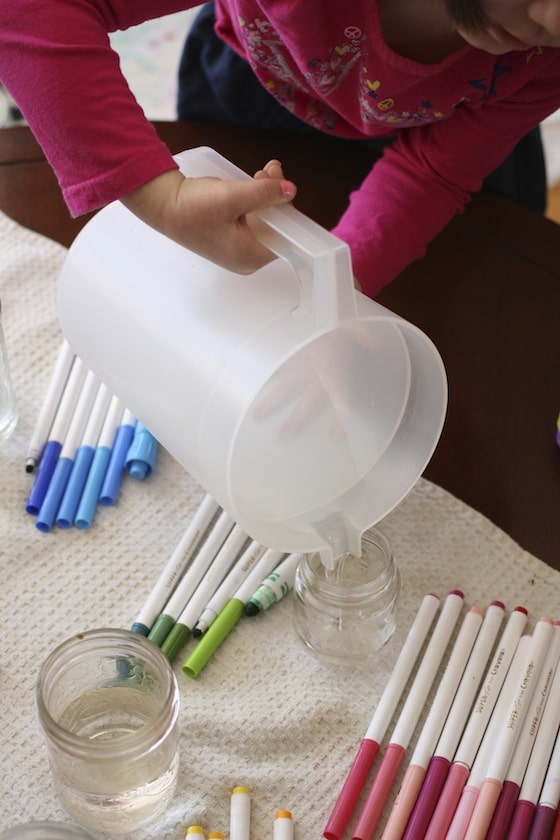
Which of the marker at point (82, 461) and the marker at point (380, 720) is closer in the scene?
the marker at point (380, 720)

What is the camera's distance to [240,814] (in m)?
0.50

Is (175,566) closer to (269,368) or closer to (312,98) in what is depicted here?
(269,368)

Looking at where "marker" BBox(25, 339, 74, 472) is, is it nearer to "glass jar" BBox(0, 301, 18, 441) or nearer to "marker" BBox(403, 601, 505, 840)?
"glass jar" BBox(0, 301, 18, 441)

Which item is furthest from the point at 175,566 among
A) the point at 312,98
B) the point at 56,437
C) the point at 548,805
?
the point at 312,98

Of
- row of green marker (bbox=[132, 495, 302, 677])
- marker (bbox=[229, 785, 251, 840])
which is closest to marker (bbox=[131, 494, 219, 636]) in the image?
row of green marker (bbox=[132, 495, 302, 677])

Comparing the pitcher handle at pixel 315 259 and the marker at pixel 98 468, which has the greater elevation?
the pitcher handle at pixel 315 259

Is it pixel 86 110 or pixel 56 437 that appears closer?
pixel 86 110

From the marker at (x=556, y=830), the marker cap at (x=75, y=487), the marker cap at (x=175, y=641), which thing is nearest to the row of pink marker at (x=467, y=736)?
the marker at (x=556, y=830)

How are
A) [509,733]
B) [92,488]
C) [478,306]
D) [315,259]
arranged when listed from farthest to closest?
[478,306]
[92,488]
[509,733]
[315,259]

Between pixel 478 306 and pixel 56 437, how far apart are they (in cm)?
30

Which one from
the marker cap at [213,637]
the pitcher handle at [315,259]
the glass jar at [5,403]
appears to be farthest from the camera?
the glass jar at [5,403]

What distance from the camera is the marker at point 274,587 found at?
586mm

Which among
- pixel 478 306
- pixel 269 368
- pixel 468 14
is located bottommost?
pixel 478 306

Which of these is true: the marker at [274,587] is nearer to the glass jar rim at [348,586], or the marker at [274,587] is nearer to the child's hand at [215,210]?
the glass jar rim at [348,586]
